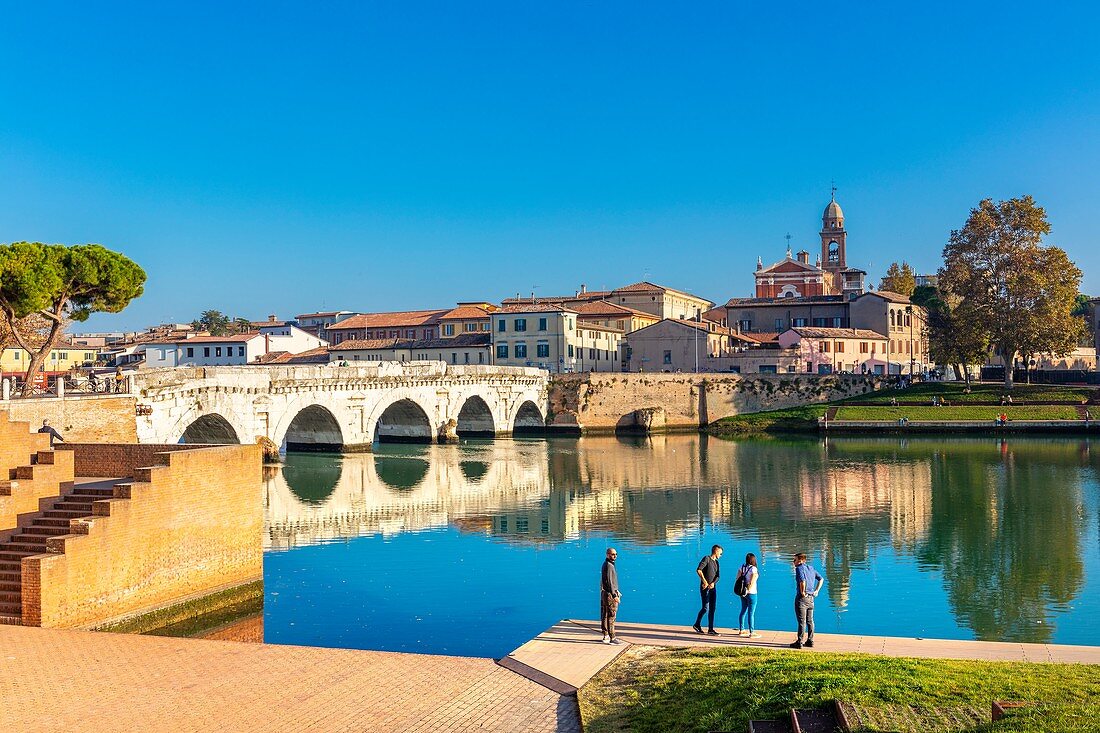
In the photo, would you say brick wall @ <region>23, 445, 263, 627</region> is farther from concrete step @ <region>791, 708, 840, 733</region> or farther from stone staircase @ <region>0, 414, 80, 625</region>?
concrete step @ <region>791, 708, 840, 733</region>

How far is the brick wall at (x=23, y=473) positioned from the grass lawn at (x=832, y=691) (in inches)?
557

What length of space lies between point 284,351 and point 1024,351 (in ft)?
226

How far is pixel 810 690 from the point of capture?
43.4ft

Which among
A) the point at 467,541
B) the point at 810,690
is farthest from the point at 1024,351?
the point at 810,690

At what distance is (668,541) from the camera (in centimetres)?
3506

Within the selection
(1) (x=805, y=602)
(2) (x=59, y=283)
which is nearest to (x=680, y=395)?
(2) (x=59, y=283)

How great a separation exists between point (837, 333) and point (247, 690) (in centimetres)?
9319

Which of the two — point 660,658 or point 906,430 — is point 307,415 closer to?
point 906,430

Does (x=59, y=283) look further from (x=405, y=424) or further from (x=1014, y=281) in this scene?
(x=1014, y=281)

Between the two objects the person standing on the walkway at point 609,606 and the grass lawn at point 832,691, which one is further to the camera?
the person standing on the walkway at point 609,606

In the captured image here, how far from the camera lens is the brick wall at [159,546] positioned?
19.4 meters

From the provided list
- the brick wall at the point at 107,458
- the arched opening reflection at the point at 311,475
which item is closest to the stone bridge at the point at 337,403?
the arched opening reflection at the point at 311,475

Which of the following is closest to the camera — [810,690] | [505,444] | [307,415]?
[810,690]

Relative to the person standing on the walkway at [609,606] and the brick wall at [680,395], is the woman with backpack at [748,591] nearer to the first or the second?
the person standing on the walkway at [609,606]
